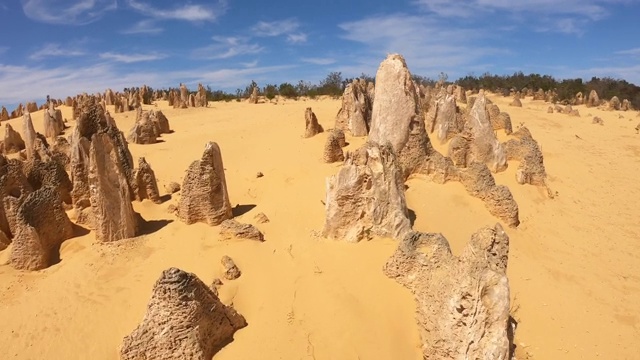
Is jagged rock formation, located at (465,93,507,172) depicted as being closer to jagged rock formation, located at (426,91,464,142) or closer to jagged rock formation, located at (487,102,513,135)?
jagged rock formation, located at (426,91,464,142)

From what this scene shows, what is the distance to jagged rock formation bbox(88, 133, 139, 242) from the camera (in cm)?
701

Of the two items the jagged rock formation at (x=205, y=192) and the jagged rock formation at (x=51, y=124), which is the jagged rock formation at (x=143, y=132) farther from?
the jagged rock formation at (x=205, y=192)

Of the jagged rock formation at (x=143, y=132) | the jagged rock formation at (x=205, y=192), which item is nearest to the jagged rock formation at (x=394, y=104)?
the jagged rock formation at (x=205, y=192)

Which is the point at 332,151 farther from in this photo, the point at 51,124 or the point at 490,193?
the point at 51,124

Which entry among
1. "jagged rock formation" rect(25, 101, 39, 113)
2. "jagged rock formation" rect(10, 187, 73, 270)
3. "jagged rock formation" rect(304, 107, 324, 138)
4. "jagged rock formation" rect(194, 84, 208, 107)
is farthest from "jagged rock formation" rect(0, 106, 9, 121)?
"jagged rock formation" rect(10, 187, 73, 270)

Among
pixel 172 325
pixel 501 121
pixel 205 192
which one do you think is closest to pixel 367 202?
pixel 205 192

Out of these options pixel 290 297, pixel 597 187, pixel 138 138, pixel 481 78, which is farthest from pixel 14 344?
pixel 481 78

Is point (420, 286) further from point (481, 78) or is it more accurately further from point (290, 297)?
point (481, 78)

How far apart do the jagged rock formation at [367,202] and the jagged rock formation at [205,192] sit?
2.16m

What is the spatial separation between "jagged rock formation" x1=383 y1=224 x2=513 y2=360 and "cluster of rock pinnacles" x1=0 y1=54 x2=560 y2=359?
0.04 feet

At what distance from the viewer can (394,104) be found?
1012cm

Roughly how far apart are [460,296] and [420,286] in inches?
44.8

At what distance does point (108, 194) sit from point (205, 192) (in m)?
1.54

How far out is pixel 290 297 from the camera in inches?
223
